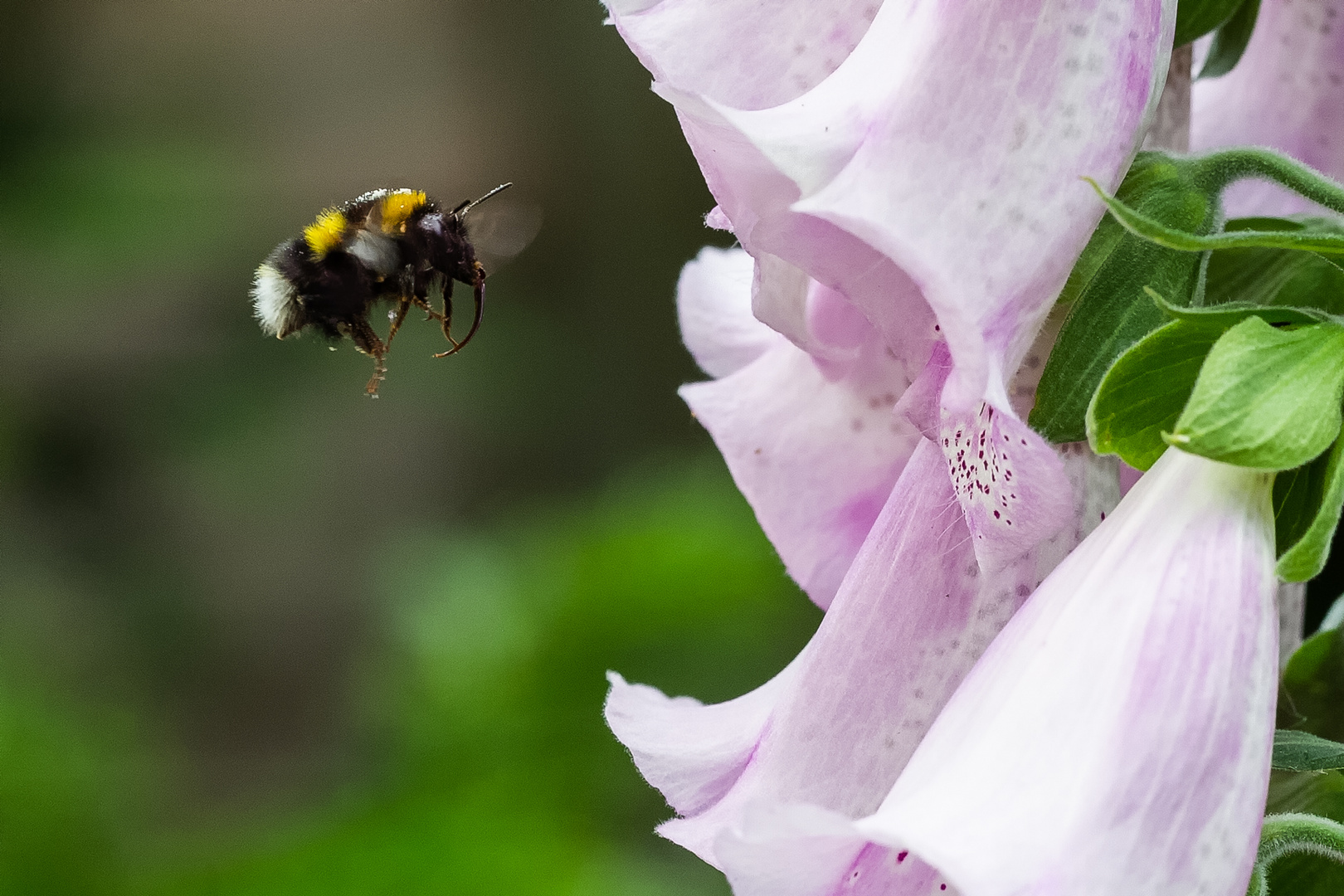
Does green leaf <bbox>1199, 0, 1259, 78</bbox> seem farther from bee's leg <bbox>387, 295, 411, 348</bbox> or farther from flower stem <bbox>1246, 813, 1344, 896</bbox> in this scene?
bee's leg <bbox>387, 295, 411, 348</bbox>

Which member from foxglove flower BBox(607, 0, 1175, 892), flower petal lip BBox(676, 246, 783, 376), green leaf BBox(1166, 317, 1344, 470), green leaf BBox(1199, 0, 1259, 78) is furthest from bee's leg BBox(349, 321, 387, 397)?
green leaf BBox(1166, 317, 1344, 470)

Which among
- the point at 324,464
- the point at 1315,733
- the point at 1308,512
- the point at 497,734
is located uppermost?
the point at 1308,512

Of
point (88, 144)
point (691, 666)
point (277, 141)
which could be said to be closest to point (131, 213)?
point (88, 144)

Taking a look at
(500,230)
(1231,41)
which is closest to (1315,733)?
(1231,41)

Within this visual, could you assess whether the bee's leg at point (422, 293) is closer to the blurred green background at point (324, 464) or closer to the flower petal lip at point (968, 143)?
the flower petal lip at point (968, 143)

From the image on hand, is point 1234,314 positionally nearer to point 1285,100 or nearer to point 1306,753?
point 1306,753

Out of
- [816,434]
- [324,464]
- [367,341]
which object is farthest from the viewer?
[324,464]

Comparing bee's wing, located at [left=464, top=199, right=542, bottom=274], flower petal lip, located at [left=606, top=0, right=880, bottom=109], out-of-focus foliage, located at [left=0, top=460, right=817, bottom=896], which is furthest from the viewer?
out-of-focus foliage, located at [left=0, top=460, right=817, bottom=896]
